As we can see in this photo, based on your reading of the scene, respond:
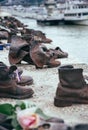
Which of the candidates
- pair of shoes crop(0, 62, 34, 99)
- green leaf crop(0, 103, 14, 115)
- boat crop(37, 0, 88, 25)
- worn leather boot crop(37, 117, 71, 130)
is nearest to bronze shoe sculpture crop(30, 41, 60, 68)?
pair of shoes crop(0, 62, 34, 99)

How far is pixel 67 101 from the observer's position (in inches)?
309

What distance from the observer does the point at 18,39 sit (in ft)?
42.0

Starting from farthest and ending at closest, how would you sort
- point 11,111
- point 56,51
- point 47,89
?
point 56,51, point 47,89, point 11,111

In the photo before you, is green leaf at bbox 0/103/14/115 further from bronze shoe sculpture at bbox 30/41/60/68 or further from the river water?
→ the river water

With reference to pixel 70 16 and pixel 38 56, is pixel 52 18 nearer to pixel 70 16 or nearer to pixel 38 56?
pixel 70 16

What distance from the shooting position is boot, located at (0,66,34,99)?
812 centimetres

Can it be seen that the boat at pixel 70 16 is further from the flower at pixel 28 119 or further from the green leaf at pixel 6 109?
the flower at pixel 28 119

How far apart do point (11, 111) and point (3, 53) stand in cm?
989

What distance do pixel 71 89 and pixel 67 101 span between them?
196 millimetres

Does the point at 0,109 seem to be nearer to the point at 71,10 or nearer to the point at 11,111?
the point at 11,111

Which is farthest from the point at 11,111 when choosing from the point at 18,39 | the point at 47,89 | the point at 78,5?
the point at 78,5

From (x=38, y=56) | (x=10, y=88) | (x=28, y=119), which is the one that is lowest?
(x=38, y=56)

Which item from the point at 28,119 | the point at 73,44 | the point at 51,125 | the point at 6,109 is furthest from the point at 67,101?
the point at 73,44

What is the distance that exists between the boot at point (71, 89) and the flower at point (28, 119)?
2441mm
